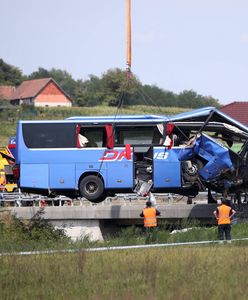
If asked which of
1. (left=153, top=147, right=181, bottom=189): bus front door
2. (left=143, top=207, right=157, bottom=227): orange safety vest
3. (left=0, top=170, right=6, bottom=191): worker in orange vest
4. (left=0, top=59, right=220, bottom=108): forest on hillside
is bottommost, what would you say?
(left=143, top=207, right=157, bottom=227): orange safety vest

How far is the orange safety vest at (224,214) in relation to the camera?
21250 millimetres

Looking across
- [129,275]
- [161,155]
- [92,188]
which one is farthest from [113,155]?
[129,275]

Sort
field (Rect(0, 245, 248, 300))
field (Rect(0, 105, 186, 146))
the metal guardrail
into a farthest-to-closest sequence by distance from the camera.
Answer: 1. field (Rect(0, 105, 186, 146))
2. the metal guardrail
3. field (Rect(0, 245, 248, 300))

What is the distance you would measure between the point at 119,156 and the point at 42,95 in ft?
306

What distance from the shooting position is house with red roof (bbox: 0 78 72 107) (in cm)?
11875

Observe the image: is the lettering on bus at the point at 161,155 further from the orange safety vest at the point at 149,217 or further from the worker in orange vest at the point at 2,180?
the worker in orange vest at the point at 2,180

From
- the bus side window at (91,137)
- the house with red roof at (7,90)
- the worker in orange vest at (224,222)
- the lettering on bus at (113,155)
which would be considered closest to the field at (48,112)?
the house with red roof at (7,90)

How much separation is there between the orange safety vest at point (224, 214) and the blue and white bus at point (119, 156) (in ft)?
12.5

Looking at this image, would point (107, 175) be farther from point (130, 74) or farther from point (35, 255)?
point (35, 255)

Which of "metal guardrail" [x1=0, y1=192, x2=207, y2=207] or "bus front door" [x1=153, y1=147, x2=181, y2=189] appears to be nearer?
"bus front door" [x1=153, y1=147, x2=181, y2=189]

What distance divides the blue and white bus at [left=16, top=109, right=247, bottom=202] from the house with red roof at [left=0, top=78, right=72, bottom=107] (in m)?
90.3

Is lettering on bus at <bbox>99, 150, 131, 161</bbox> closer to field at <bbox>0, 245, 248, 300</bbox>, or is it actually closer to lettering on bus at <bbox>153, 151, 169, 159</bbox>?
lettering on bus at <bbox>153, 151, 169, 159</bbox>

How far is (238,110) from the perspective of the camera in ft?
189

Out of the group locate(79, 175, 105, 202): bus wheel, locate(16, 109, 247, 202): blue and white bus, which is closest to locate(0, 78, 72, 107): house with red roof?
locate(16, 109, 247, 202): blue and white bus
